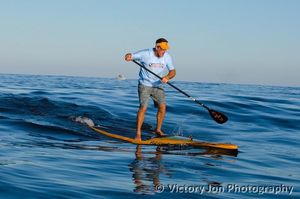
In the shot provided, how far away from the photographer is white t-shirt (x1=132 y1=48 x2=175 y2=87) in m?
14.0

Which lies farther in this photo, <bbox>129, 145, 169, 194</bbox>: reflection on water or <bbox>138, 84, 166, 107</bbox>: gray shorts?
<bbox>138, 84, 166, 107</bbox>: gray shorts

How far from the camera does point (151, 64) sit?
14062 millimetres

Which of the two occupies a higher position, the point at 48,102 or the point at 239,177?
the point at 48,102

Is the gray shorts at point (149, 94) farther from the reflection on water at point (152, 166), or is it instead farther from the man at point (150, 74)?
the reflection on water at point (152, 166)

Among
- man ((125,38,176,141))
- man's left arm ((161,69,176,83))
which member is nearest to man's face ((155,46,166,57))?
man ((125,38,176,141))

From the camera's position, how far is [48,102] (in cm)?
2181

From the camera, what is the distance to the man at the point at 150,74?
13.8 meters

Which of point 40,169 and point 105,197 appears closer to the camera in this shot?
point 105,197

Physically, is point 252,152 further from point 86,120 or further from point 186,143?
point 86,120

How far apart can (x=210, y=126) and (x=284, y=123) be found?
337 centimetres

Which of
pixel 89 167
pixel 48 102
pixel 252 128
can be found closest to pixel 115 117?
pixel 48 102

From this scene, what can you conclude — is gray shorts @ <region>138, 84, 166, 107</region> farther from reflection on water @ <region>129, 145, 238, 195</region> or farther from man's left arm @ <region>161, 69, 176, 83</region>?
reflection on water @ <region>129, 145, 238, 195</region>

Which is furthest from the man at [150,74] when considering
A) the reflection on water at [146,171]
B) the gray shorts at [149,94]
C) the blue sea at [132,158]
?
the reflection on water at [146,171]

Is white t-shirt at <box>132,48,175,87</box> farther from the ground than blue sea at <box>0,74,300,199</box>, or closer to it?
farther from the ground
